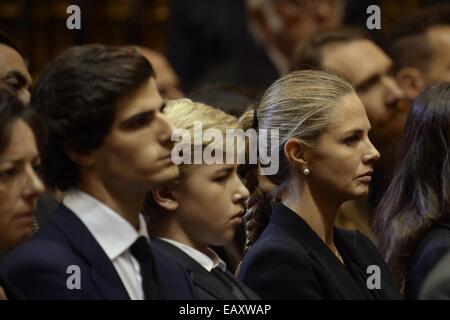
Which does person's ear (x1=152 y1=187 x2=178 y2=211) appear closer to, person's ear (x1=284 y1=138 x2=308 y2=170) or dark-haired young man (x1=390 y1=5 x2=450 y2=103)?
person's ear (x1=284 y1=138 x2=308 y2=170)

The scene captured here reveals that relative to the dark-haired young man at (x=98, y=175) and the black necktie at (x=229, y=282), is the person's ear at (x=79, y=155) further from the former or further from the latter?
the black necktie at (x=229, y=282)

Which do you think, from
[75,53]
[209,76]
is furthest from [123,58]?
[209,76]

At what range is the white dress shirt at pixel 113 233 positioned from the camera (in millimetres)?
1968

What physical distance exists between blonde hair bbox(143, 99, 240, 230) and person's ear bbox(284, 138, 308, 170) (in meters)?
0.13

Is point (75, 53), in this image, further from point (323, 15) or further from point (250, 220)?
point (323, 15)

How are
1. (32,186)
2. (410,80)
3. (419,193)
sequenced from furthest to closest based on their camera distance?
1. (410,80)
2. (419,193)
3. (32,186)

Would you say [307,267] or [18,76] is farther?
[18,76]

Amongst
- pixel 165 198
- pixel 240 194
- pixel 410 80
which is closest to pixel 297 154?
pixel 240 194

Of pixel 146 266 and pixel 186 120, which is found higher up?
pixel 186 120

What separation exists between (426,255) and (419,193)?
0.19 metres

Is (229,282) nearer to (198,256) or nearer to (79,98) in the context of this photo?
(198,256)

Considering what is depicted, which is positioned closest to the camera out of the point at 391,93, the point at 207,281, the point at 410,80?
the point at 207,281

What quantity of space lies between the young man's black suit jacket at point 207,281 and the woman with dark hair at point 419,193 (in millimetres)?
475

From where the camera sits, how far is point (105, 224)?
6.47ft
